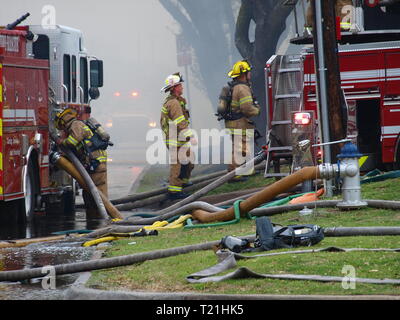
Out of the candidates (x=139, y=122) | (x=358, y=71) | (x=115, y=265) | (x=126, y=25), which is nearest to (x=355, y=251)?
(x=115, y=265)

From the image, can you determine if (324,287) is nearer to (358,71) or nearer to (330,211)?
(330,211)

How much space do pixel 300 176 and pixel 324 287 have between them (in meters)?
3.59

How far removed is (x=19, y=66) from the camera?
A: 1345 centimetres

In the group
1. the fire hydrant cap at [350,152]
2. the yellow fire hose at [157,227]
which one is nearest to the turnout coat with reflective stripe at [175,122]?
the yellow fire hose at [157,227]

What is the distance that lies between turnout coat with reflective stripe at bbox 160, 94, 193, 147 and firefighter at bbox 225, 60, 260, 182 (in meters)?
0.89

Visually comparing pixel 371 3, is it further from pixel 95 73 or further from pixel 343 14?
pixel 95 73

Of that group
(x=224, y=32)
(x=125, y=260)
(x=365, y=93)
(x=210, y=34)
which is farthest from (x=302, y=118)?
(x=224, y=32)

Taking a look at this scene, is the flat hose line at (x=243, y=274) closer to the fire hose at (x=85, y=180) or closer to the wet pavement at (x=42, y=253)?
the wet pavement at (x=42, y=253)

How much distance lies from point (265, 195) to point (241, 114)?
20.8 ft

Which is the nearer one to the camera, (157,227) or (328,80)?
(157,227)

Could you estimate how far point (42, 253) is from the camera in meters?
10.2

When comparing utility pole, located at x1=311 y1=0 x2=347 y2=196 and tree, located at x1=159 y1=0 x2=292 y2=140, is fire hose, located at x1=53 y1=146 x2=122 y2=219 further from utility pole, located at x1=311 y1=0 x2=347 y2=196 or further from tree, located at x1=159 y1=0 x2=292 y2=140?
tree, located at x1=159 y1=0 x2=292 y2=140

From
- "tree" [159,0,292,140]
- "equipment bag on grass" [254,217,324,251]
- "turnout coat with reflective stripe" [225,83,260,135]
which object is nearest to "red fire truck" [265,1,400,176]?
"turnout coat with reflective stripe" [225,83,260,135]

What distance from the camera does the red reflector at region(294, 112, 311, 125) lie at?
1299 cm
